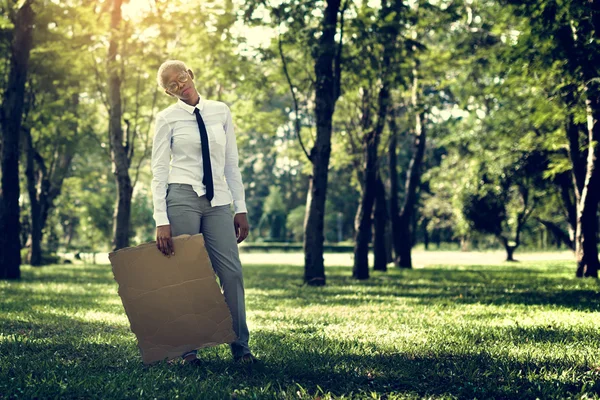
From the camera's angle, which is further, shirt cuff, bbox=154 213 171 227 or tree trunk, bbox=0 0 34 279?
tree trunk, bbox=0 0 34 279

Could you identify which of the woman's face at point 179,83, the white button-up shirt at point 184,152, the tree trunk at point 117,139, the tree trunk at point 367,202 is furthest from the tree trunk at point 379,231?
the woman's face at point 179,83

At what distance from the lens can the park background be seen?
4.91 metres

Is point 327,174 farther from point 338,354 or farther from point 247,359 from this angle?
point 247,359

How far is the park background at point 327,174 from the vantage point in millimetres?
4906

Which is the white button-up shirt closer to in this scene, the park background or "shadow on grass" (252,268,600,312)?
the park background

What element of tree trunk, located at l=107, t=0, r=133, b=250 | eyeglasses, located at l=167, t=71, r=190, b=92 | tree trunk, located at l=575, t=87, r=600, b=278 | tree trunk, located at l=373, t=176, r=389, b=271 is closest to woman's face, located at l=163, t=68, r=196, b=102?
eyeglasses, located at l=167, t=71, r=190, b=92

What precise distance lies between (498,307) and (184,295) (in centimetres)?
624

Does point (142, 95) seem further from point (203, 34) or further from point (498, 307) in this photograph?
point (498, 307)

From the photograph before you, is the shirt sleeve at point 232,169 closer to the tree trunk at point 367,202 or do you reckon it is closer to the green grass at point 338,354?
the green grass at point 338,354

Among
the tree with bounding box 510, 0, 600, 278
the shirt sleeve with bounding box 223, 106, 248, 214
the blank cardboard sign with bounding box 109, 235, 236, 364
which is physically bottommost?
the blank cardboard sign with bounding box 109, 235, 236, 364

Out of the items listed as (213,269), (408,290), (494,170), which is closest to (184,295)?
(213,269)

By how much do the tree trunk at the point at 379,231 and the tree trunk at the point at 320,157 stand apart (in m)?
7.84

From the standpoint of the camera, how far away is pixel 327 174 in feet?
47.4

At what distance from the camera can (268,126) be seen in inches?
903
